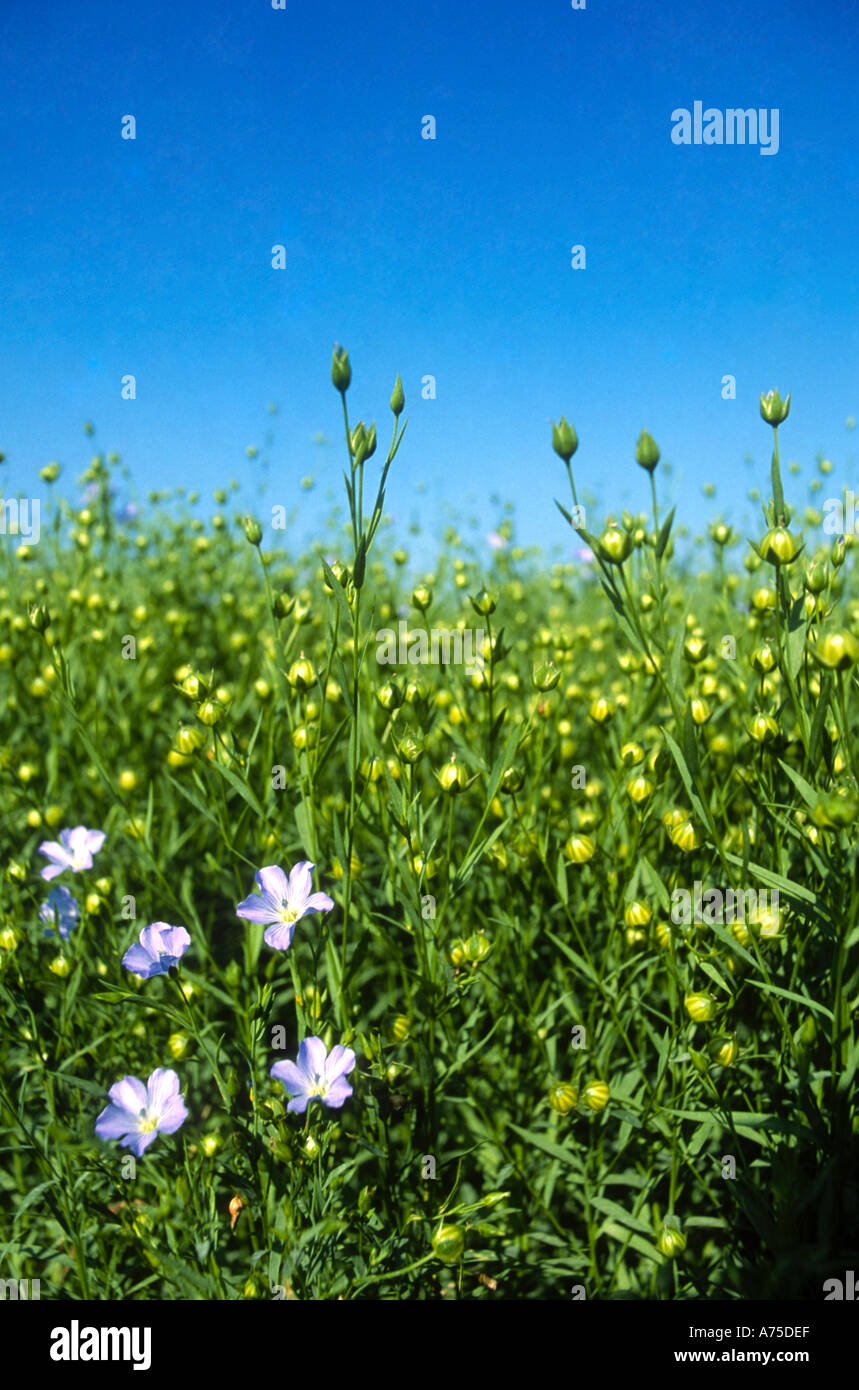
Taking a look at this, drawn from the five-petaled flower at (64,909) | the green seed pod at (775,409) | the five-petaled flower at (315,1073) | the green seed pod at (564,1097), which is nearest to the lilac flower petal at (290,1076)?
the five-petaled flower at (315,1073)

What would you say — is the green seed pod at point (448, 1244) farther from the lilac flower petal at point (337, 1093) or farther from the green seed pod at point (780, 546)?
the green seed pod at point (780, 546)

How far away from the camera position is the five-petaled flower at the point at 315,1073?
0.73 meters

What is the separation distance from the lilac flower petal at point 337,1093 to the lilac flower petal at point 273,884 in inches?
7.8

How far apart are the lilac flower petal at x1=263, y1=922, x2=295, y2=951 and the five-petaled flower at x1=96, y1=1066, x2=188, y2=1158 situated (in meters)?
0.17

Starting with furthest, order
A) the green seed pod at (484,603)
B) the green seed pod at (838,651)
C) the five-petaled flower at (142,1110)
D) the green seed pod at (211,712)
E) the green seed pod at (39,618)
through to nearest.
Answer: the green seed pod at (39,618) < the green seed pod at (484,603) < the green seed pod at (211,712) < the five-petaled flower at (142,1110) < the green seed pod at (838,651)

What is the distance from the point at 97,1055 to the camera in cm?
104

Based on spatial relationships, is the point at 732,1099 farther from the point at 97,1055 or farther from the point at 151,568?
the point at 151,568

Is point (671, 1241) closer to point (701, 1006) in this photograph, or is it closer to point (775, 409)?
point (701, 1006)

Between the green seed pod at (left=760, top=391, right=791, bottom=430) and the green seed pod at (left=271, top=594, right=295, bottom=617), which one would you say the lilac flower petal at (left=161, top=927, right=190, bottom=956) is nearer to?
the green seed pod at (left=271, top=594, right=295, bottom=617)

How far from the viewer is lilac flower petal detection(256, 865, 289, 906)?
84 centimetres

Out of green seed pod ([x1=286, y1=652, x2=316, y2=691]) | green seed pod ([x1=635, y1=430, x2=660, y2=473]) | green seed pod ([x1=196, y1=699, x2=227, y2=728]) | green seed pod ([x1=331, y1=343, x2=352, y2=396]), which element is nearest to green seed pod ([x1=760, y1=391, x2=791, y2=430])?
green seed pod ([x1=635, y1=430, x2=660, y2=473])

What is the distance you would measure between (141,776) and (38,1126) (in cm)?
65

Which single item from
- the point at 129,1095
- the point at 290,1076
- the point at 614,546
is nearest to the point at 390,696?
the point at 614,546

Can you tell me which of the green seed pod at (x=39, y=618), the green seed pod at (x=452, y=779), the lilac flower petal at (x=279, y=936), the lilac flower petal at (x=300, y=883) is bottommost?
the lilac flower petal at (x=279, y=936)
